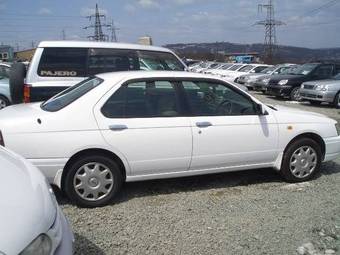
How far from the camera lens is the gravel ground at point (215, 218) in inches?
152

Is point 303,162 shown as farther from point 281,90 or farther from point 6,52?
point 6,52

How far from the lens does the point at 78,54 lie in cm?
782

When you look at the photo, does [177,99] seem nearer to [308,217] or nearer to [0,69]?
[308,217]

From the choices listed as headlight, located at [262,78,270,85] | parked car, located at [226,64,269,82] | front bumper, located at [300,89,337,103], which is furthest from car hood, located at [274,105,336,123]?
parked car, located at [226,64,269,82]

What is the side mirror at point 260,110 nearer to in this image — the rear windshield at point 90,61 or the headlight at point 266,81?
the rear windshield at point 90,61

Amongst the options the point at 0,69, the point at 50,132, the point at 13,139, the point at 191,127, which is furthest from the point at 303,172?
the point at 0,69

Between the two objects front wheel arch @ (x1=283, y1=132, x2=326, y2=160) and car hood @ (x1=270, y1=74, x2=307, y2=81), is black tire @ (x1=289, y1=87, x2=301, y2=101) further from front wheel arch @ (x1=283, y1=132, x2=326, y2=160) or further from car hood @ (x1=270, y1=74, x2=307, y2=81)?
front wheel arch @ (x1=283, y1=132, x2=326, y2=160)

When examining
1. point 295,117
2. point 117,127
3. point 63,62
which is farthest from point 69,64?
point 295,117

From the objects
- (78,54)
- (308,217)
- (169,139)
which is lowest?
(308,217)

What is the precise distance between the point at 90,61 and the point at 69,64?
0.39m

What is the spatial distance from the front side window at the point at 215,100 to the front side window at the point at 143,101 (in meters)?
0.22

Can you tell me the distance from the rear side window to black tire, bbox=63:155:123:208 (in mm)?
3529

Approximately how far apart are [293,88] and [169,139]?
13.1 m

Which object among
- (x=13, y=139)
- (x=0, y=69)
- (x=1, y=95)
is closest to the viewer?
(x=13, y=139)
